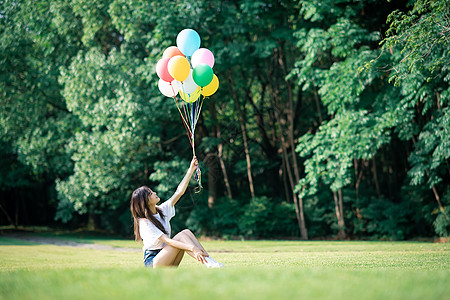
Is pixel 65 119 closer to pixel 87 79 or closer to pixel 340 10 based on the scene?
pixel 87 79

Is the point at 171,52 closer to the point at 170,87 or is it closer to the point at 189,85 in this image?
the point at 170,87

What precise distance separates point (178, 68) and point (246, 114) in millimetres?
11675

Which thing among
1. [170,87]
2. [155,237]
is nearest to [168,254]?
[155,237]

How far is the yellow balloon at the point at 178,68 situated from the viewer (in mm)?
8695

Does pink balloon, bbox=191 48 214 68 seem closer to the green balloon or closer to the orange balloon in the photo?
the green balloon

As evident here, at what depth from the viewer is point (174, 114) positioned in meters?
17.4

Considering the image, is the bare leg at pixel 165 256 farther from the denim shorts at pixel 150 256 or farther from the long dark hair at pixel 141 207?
the long dark hair at pixel 141 207

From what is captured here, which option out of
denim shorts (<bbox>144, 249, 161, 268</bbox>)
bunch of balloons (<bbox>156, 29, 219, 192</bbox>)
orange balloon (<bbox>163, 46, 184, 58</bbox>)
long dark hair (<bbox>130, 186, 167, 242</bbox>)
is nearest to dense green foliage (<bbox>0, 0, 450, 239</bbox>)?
bunch of balloons (<bbox>156, 29, 219, 192</bbox>)

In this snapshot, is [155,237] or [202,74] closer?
[155,237]

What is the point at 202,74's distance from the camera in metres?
8.80

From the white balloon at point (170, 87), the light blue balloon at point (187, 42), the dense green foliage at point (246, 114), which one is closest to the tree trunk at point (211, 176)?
the dense green foliage at point (246, 114)

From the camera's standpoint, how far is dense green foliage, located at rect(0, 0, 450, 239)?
44.4 feet

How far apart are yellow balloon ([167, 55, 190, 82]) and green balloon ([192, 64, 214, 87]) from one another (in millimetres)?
178

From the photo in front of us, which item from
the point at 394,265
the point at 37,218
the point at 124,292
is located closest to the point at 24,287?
the point at 124,292
